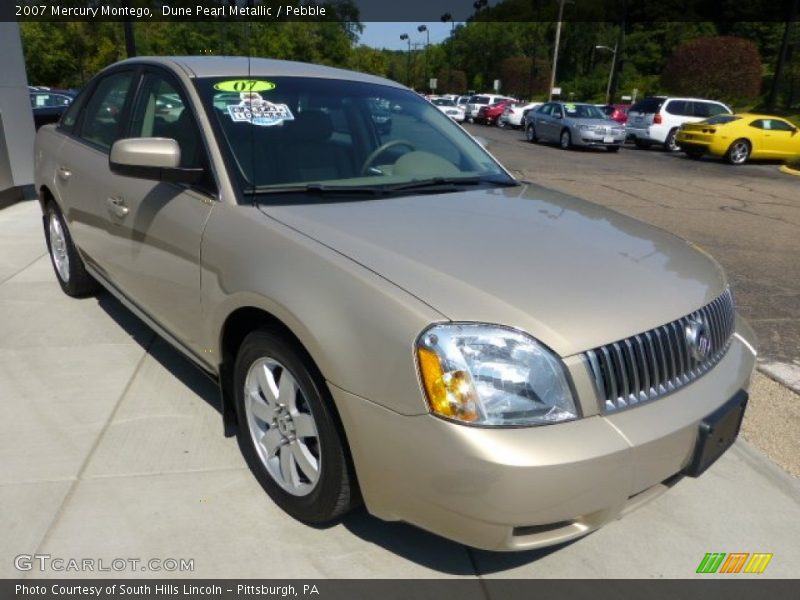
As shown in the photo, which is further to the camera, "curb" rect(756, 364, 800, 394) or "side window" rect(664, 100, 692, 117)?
"side window" rect(664, 100, 692, 117)

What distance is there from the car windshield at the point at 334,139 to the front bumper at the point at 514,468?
3.91ft

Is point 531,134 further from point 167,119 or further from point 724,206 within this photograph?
point 167,119

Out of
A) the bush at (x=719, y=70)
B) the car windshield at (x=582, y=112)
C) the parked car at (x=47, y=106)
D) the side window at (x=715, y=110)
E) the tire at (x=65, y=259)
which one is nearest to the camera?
the tire at (x=65, y=259)

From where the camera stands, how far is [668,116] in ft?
70.9

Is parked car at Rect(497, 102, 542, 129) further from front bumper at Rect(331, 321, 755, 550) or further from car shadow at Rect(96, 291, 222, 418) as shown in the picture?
front bumper at Rect(331, 321, 755, 550)

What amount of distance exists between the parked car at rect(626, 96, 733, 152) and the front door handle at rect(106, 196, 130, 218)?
2045 cm

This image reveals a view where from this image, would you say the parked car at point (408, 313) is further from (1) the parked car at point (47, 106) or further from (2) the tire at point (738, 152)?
(2) the tire at point (738, 152)

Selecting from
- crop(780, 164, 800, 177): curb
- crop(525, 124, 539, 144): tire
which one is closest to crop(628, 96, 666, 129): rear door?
crop(525, 124, 539, 144): tire

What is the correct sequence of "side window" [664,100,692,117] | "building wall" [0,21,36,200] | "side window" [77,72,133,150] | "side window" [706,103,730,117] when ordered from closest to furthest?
"side window" [77,72,133,150] < "building wall" [0,21,36,200] < "side window" [706,103,730,117] < "side window" [664,100,692,117]

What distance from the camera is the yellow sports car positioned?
60.6 ft

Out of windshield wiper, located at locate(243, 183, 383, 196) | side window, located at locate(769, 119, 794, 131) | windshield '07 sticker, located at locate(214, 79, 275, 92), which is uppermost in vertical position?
windshield '07 sticker, located at locate(214, 79, 275, 92)

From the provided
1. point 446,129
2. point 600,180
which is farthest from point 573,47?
point 446,129

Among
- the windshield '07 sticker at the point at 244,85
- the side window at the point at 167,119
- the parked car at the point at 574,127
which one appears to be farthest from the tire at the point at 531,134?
the windshield '07 sticker at the point at 244,85

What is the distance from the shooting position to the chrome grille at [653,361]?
1971 millimetres
